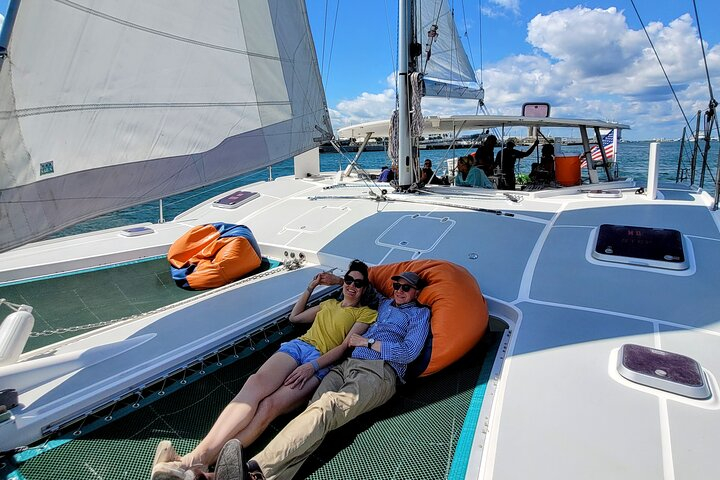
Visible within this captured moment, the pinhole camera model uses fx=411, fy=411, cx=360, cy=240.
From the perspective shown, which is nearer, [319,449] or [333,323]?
[319,449]

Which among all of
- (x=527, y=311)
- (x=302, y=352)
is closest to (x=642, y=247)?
(x=527, y=311)

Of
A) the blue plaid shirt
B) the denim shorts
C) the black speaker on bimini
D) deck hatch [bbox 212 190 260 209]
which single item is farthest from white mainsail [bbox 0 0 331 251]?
deck hatch [bbox 212 190 260 209]

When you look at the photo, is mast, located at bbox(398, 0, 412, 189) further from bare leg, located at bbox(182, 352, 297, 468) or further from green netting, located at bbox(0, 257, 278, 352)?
bare leg, located at bbox(182, 352, 297, 468)

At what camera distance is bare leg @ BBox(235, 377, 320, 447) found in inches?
78.3

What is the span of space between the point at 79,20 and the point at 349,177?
641cm

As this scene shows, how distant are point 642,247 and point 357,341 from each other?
2673 millimetres

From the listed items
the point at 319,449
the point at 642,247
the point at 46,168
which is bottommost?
the point at 319,449

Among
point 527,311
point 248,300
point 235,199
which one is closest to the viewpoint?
point 527,311

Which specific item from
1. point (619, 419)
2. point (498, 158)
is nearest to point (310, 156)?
point (498, 158)

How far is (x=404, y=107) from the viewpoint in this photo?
5949mm

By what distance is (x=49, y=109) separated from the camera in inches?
77.8

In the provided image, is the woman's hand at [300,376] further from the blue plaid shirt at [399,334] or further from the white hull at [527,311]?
the white hull at [527,311]

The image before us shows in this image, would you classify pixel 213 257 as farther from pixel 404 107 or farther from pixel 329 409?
pixel 404 107

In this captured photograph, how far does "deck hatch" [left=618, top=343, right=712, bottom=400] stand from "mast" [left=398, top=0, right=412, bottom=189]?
4.21m
